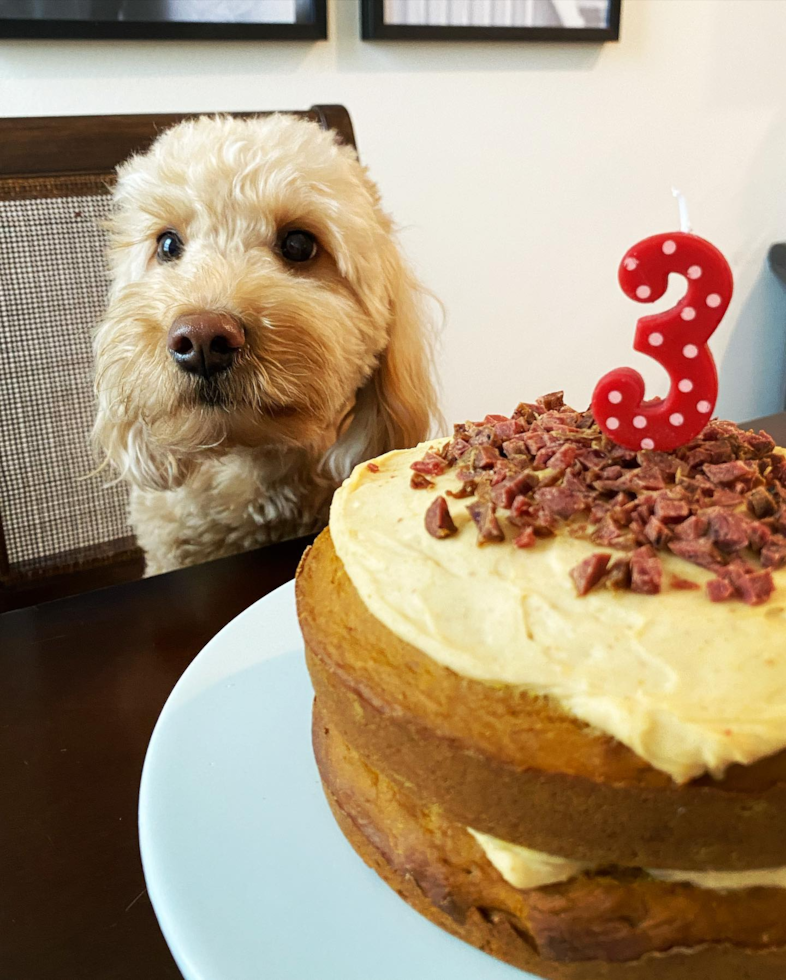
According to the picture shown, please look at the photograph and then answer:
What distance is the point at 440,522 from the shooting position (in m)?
0.74

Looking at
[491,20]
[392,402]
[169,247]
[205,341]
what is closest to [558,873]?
[205,341]

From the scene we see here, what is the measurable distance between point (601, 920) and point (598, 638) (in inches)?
7.7

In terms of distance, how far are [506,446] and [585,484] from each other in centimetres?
11

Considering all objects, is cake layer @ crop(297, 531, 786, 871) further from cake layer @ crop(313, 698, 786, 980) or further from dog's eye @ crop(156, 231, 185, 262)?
dog's eye @ crop(156, 231, 185, 262)

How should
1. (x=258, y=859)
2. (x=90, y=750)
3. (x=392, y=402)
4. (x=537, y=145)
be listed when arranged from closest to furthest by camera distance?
(x=258, y=859), (x=90, y=750), (x=392, y=402), (x=537, y=145)

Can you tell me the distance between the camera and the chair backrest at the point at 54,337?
157 centimetres

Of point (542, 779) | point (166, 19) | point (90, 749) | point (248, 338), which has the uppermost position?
point (166, 19)

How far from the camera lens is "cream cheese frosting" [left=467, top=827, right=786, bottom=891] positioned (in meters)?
0.62

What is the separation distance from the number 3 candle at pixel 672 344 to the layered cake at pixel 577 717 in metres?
0.04

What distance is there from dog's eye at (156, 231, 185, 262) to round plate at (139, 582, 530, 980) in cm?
84

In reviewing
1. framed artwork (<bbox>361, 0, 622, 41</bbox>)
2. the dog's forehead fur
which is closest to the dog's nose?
the dog's forehead fur

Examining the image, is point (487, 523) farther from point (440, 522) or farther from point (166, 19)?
point (166, 19)

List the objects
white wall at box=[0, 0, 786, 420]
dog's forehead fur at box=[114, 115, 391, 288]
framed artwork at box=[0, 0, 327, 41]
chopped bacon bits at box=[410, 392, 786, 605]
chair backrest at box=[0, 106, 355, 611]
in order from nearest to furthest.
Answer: chopped bacon bits at box=[410, 392, 786, 605], dog's forehead fur at box=[114, 115, 391, 288], chair backrest at box=[0, 106, 355, 611], framed artwork at box=[0, 0, 327, 41], white wall at box=[0, 0, 786, 420]

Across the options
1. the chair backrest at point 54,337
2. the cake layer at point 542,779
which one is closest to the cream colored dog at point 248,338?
the chair backrest at point 54,337
